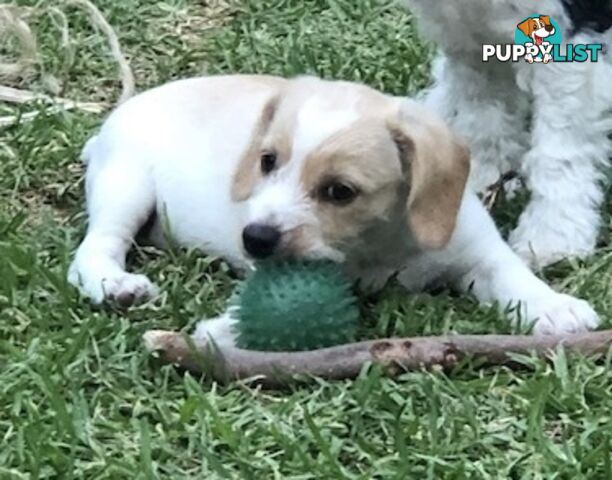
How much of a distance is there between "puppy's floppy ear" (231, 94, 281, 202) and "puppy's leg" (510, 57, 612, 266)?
0.80 m

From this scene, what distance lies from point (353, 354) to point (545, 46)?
3.79ft

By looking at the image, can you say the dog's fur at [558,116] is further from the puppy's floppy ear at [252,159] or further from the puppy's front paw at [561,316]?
the puppy's floppy ear at [252,159]

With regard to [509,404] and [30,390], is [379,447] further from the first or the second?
[30,390]

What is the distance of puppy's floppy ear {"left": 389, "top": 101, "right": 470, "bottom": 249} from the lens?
129 inches

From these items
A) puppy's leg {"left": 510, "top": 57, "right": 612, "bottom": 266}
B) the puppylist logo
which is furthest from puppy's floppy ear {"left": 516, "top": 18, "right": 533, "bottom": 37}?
puppy's leg {"left": 510, "top": 57, "right": 612, "bottom": 266}

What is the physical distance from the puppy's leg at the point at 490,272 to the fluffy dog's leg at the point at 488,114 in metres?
0.77

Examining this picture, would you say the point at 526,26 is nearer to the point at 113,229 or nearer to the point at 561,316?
the point at 561,316

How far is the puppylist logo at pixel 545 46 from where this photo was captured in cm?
383

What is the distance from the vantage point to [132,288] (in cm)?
347

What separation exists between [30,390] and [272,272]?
0.55 m

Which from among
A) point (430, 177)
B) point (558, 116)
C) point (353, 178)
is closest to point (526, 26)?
point (558, 116)

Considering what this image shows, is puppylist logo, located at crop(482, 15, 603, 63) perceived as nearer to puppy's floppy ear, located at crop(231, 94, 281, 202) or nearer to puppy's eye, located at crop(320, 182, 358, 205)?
puppy's floppy ear, located at crop(231, 94, 281, 202)

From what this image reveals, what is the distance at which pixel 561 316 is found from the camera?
3334 millimetres

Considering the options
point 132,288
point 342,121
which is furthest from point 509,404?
point 132,288
